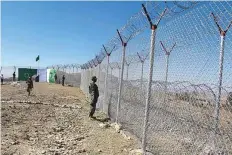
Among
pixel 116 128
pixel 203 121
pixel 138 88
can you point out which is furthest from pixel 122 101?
pixel 203 121

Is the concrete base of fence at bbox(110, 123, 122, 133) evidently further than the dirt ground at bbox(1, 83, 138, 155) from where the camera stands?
Yes

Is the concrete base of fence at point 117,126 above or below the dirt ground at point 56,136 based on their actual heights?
above

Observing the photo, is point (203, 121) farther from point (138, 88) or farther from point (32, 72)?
point (32, 72)

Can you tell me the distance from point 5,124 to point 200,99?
6.78 m

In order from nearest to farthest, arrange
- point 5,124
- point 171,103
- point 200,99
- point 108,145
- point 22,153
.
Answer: point 200,99, point 171,103, point 22,153, point 108,145, point 5,124

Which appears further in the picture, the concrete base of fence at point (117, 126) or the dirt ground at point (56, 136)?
the concrete base of fence at point (117, 126)

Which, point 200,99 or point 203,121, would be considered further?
point 203,121

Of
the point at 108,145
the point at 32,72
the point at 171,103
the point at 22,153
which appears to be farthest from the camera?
the point at 32,72

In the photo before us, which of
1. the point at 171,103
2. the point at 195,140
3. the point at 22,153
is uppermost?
the point at 171,103

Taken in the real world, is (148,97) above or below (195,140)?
above

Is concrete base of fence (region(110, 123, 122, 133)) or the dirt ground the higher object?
concrete base of fence (region(110, 123, 122, 133))

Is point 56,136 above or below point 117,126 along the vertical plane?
below

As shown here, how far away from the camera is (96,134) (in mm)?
9672

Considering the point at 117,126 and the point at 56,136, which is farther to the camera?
the point at 117,126
